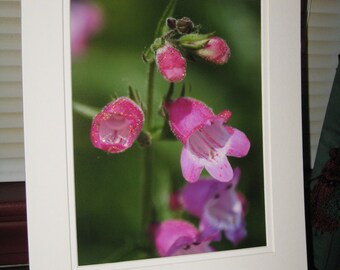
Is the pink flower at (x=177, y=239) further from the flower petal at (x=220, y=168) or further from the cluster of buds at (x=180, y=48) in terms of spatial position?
the cluster of buds at (x=180, y=48)

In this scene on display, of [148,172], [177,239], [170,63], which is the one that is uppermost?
[170,63]

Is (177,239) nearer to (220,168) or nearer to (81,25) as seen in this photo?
(220,168)

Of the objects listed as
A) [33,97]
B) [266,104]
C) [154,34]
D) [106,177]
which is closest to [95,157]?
[106,177]

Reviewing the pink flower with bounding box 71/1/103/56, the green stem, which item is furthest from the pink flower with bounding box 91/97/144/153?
the pink flower with bounding box 71/1/103/56

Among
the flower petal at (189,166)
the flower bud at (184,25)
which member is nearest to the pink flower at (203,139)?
→ the flower petal at (189,166)

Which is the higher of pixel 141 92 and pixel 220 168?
pixel 141 92

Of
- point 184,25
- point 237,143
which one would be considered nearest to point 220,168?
point 237,143

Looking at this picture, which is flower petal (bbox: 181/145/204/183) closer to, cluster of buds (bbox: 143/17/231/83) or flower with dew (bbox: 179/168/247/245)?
flower with dew (bbox: 179/168/247/245)
